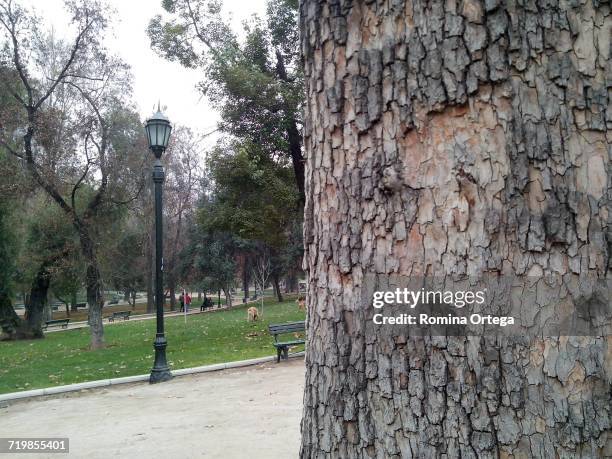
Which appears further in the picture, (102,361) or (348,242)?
(102,361)

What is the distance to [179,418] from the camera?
610 cm

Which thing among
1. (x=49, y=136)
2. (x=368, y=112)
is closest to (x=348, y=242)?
(x=368, y=112)

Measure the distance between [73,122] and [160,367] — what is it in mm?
9460

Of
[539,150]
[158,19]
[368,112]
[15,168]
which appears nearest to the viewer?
[539,150]

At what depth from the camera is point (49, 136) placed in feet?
44.8

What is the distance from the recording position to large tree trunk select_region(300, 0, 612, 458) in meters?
1.10

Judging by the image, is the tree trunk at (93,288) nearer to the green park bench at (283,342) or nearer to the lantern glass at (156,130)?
the lantern glass at (156,130)

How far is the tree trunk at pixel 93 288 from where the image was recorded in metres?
13.7

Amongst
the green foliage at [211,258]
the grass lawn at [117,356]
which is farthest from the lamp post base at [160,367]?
the green foliage at [211,258]

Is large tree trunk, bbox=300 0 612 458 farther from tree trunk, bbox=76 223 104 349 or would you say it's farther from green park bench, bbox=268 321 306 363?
tree trunk, bbox=76 223 104 349

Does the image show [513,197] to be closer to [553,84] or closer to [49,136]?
[553,84]

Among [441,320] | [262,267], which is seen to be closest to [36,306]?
[262,267]

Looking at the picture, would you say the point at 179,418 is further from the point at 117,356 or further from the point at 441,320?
the point at 117,356

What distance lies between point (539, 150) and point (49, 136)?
49.3 ft
